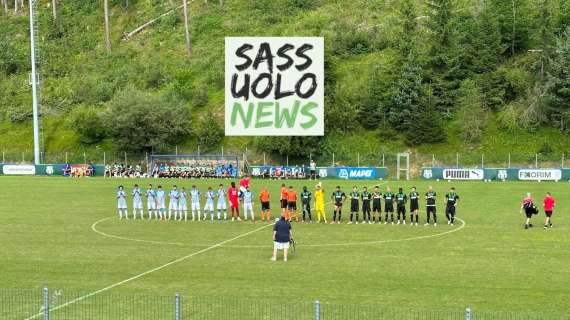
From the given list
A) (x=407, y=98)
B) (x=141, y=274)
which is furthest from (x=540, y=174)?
(x=141, y=274)

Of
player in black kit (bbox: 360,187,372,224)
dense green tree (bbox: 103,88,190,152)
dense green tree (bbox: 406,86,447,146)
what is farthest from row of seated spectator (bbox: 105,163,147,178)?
player in black kit (bbox: 360,187,372,224)

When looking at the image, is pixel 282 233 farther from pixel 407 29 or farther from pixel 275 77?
pixel 407 29

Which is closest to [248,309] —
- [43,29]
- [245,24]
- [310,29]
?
[310,29]

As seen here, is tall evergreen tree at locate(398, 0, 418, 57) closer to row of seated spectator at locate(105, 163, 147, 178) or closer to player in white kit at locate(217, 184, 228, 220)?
row of seated spectator at locate(105, 163, 147, 178)

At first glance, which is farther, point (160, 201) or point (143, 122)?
point (143, 122)

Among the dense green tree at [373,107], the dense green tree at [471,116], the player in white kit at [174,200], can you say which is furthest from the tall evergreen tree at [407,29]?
the player in white kit at [174,200]

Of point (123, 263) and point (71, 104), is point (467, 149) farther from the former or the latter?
point (123, 263)

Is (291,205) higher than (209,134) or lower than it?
lower

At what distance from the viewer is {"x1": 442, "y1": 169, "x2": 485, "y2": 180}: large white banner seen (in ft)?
211

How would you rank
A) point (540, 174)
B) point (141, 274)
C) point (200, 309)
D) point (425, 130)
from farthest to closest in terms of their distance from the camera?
point (425, 130) < point (540, 174) < point (141, 274) < point (200, 309)

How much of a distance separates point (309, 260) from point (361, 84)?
54999 mm

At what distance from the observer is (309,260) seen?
2620cm

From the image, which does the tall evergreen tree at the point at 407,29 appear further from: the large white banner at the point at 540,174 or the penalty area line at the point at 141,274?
the penalty area line at the point at 141,274

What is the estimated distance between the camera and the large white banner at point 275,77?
124ft
